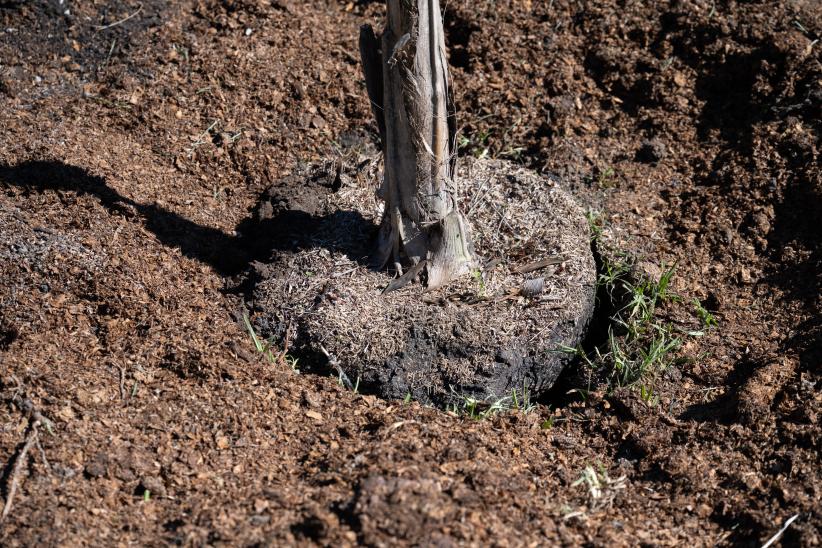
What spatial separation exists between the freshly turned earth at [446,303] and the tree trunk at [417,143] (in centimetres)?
13

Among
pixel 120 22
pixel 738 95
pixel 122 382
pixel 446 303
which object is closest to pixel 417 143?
pixel 446 303

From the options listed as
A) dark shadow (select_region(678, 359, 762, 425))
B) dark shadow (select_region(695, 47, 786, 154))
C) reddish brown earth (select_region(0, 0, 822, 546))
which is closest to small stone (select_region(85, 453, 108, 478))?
reddish brown earth (select_region(0, 0, 822, 546))

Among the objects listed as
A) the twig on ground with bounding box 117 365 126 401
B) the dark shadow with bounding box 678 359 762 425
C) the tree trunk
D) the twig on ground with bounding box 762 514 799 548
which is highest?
the tree trunk

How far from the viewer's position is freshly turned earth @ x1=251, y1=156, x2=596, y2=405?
3.05 metres

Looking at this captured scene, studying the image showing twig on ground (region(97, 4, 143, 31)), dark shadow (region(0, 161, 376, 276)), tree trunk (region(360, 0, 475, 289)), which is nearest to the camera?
tree trunk (region(360, 0, 475, 289))

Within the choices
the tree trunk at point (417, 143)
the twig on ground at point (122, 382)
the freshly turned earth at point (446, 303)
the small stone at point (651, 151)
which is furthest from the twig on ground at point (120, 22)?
the small stone at point (651, 151)

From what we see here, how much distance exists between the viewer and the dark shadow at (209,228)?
3371 millimetres

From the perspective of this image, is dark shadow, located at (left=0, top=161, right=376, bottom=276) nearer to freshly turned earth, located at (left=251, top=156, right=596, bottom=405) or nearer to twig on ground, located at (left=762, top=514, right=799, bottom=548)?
freshly turned earth, located at (left=251, top=156, right=596, bottom=405)

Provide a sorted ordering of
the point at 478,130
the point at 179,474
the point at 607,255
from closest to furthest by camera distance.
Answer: the point at 179,474
the point at 607,255
the point at 478,130

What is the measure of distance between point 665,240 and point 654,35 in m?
1.15

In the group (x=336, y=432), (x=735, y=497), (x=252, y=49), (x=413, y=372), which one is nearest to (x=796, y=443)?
(x=735, y=497)

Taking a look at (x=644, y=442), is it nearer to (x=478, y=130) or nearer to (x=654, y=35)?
(x=478, y=130)

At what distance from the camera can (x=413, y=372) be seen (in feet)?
9.99

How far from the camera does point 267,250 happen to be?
11.2 ft
